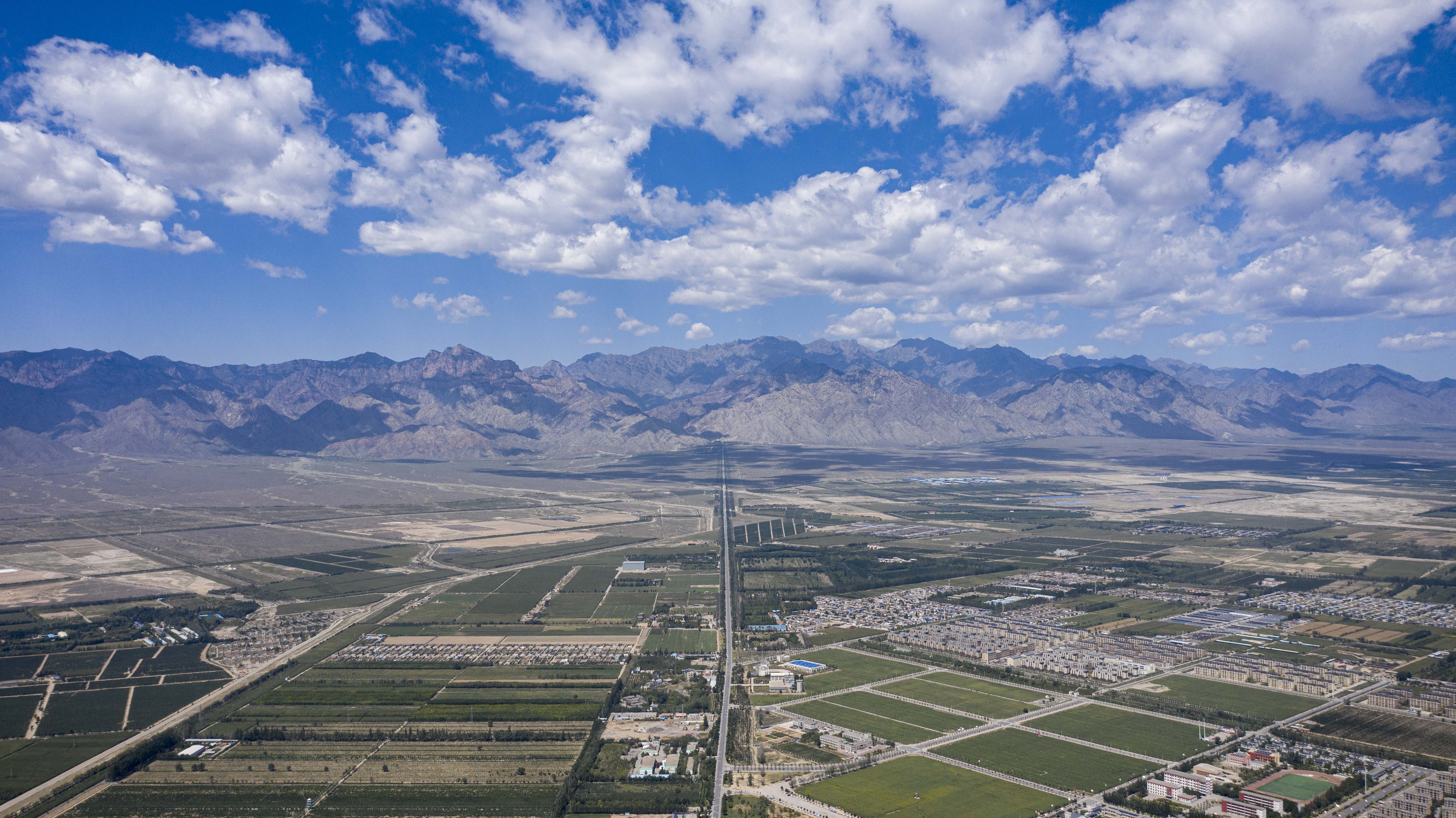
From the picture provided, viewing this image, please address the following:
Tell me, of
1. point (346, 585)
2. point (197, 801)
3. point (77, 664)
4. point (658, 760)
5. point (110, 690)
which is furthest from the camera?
point (346, 585)

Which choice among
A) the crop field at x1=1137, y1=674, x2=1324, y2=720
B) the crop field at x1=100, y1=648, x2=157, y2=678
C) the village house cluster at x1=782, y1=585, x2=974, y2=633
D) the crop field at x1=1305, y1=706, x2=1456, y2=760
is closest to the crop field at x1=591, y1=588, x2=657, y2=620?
the village house cluster at x1=782, y1=585, x2=974, y2=633

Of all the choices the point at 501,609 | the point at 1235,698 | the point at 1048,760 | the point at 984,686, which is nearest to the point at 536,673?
the point at 501,609

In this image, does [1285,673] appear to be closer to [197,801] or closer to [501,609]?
[501,609]

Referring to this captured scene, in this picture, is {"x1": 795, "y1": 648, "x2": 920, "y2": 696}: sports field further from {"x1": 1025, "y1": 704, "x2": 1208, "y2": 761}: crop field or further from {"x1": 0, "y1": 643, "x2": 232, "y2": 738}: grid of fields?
{"x1": 0, "y1": 643, "x2": 232, "y2": 738}: grid of fields

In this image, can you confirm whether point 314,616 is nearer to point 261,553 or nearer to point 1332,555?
point 261,553

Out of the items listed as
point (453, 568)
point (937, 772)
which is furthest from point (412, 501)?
point (937, 772)

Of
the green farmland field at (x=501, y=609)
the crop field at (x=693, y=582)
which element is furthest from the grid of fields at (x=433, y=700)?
the crop field at (x=693, y=582)
